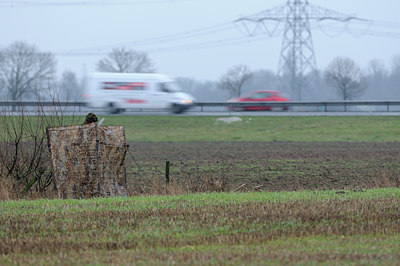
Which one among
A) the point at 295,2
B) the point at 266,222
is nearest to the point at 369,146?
the point at 266,222

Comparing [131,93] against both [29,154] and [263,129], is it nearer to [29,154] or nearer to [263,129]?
[263,129]

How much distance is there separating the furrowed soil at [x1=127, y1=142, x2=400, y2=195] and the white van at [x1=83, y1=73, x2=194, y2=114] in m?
12.7

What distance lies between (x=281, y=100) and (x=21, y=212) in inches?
1512

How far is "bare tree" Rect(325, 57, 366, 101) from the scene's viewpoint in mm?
74875

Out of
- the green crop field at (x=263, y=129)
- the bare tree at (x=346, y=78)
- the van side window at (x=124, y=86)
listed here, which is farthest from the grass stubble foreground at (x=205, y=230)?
the bare tree at (x=346, y=78)

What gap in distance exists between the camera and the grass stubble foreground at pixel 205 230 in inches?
280

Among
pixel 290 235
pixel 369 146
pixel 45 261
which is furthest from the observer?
pixel 369 146

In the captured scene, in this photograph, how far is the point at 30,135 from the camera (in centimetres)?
1452

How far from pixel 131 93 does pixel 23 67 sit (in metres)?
40.1

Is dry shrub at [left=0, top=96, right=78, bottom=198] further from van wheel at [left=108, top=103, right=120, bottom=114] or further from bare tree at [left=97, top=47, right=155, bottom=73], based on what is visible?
bare tree at [left=97, top=47, right=155, bottom=73]

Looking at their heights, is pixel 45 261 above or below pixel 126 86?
below

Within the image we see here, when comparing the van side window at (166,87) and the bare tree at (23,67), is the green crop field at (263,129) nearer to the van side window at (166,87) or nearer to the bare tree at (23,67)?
the van side window at (166,87)

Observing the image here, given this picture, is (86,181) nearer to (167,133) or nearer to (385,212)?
(385,212)

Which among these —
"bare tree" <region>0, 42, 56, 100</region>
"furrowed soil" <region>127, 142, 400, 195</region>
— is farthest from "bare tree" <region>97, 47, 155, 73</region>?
"furrowed soil" <region>127, 142, 400, 195</region>
